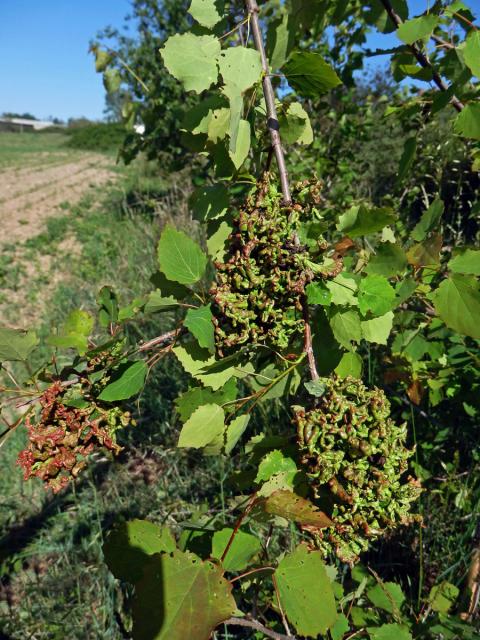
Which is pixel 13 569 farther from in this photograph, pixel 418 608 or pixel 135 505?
pixel 418 608

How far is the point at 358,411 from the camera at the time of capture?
779 mm

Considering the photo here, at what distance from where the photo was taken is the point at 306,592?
78cm

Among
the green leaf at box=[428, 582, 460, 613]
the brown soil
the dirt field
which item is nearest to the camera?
Answer: the green leaf at box=[428, 582, 460, 613]

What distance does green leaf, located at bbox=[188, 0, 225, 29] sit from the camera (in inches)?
37.9

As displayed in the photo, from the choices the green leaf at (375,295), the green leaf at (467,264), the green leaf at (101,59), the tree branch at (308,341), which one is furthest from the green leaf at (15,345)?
the green leaf at (101,59)

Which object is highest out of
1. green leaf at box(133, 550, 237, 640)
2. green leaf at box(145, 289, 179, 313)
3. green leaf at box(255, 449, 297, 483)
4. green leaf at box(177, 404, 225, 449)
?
green leaf at box(145, 289, 179, 313)

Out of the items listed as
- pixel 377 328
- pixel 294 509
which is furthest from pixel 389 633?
pixel 377 328

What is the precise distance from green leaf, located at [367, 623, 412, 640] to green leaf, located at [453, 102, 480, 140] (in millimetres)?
1202

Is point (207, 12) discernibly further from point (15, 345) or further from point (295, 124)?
point (15, 345)

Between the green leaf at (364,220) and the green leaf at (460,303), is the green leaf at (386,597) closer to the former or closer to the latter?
the green leaf at (460,303)

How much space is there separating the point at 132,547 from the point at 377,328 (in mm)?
650

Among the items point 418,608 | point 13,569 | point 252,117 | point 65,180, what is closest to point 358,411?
point 252,117

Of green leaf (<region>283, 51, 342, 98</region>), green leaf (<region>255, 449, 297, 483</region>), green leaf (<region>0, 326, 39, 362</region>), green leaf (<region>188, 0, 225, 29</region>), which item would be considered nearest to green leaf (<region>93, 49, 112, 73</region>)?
green leaf (<region>188, 0, 225, 29</region>)

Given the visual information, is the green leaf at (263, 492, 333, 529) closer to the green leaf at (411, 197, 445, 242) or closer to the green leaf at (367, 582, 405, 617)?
the green leaf at (411, 197, 445, 242)
